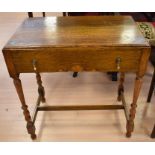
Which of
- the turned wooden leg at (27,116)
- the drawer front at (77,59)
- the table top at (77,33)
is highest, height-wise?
the table top at (77,33)

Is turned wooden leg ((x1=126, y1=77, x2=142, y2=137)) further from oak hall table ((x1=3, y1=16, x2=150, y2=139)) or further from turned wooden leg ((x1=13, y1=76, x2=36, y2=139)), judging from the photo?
turned wooden leg ((x1=13, y1=76, x2=36, y2=139))

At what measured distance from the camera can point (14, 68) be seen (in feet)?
3.36

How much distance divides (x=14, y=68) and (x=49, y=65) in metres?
0.18

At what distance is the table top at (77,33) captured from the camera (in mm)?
979

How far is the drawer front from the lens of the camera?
0.97m

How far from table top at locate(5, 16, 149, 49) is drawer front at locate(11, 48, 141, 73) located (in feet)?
0.11

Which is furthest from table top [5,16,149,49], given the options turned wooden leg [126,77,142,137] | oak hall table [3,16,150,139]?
turned wooden leg [126,77,142,137]

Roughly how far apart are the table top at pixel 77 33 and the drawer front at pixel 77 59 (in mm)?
34

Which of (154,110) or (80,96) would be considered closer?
(154,110)

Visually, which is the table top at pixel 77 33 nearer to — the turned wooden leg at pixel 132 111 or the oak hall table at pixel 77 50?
the oak hall table at pixel 77 50

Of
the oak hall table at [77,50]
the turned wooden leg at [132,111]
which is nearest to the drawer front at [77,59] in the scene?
the oak hall table at [77,50]
